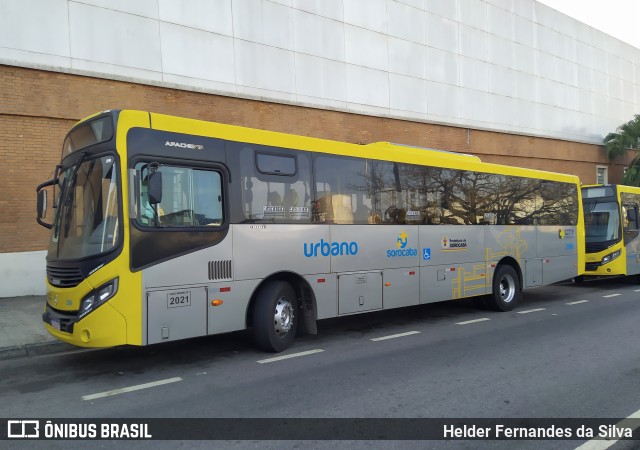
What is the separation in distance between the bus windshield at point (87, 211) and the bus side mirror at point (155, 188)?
1.46ft

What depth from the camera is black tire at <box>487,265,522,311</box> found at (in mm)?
11031

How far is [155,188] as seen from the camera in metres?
5.83

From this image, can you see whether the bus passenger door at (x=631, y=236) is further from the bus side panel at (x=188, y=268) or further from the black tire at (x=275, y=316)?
the bus side panel at (x=188, y=268)

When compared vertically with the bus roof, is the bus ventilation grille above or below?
below

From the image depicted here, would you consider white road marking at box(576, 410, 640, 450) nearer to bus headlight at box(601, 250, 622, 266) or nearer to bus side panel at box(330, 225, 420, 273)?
bus side panel at box(330, 225, 420, 273)

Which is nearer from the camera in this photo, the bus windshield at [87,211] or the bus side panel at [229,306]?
the bus windshield at [87,211]

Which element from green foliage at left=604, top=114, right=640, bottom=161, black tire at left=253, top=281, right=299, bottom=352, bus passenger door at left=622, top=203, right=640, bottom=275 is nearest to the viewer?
black tire at left=253, top=281, right=299, bottom=352

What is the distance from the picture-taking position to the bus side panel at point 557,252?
12.3 metres

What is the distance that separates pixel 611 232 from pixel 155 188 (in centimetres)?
1428

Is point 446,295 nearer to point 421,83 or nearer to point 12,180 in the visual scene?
point 12,180

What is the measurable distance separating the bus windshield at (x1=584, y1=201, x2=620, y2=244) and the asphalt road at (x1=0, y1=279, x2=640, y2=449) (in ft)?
20.9

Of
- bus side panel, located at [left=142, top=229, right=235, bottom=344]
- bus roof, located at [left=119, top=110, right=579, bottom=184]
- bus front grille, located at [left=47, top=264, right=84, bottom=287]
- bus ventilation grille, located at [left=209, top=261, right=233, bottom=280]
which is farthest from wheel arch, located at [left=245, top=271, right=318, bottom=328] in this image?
bus front grille, located at [left=47, top=264, right=84, bottom=287]

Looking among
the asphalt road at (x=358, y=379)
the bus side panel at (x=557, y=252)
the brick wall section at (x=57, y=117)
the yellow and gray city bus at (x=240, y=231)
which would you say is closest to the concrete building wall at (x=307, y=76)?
the brick wall section at (x=57, y=117)

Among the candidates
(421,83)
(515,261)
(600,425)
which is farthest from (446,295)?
(421,83)
